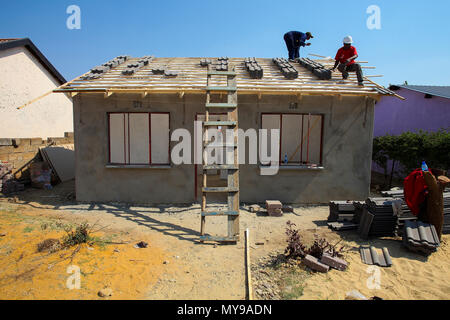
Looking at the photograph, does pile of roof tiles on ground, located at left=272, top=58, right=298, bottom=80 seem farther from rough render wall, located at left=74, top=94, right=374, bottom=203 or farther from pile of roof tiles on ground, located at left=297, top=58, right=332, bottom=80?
rough render wall, located at left=74, top=94, right=374, bottom=203

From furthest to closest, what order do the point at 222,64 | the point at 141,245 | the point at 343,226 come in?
the point at 222,64, the point at 343,226, the point at 141,245

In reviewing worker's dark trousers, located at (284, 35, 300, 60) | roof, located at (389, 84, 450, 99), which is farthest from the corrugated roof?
roof, located at (389, 84, 450, 99)

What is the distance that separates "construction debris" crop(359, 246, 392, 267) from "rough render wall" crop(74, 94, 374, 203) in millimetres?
3308

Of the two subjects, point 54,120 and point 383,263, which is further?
point 54,120

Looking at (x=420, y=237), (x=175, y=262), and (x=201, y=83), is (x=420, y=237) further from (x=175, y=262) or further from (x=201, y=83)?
(x=201, y=83)

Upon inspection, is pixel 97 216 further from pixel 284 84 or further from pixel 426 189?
pixel 426 189

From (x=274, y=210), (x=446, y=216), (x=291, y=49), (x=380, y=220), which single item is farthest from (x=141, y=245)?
(x=291, y=49)

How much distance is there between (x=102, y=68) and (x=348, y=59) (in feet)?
26.6

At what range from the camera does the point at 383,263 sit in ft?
16.1

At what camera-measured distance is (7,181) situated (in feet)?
31.1

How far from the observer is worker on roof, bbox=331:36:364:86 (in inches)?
331

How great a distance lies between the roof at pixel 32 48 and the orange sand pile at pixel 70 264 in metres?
11.3

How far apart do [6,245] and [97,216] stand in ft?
7.28
